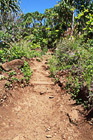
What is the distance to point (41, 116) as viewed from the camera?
12.1 feet

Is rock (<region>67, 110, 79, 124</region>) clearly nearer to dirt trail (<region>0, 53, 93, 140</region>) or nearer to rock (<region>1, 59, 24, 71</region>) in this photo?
dirt trail (<region>0, 53, 93, 140</region>)

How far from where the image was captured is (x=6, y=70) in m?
5.22

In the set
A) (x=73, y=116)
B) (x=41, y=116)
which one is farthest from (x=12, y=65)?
(x=73, y=116)

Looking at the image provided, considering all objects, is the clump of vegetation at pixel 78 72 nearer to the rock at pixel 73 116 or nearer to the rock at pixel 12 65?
the rock at pixel 73 116

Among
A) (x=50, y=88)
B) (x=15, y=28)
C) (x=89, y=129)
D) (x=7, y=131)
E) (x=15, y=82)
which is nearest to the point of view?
(x=89, y=129)

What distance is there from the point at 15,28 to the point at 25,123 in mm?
8319

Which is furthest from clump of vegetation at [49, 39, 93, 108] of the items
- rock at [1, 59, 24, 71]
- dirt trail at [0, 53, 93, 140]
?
rock at [1, 59, 24, 71]

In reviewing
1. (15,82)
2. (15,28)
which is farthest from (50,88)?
(15,28)

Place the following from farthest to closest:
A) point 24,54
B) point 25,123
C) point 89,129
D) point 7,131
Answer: point 24,54 < point 25,123 < point 7,131 < point 89,129

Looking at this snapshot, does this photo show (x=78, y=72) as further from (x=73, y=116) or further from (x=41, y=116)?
(x=41, y=116)

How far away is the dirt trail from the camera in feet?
9.51

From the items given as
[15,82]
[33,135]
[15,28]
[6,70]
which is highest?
[15,28]

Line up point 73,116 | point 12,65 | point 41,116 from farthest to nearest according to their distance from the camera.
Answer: point 12,65 → point 41,116 → point 73,116

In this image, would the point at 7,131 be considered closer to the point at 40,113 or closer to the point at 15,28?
the point at 40,113
